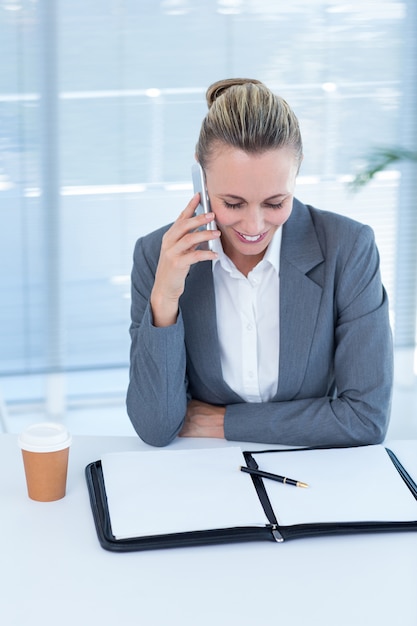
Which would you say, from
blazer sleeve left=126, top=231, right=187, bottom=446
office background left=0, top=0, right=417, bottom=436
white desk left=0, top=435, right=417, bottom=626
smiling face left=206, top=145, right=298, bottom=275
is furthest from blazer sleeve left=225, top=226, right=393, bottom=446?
Answer: office background left=0, top=0, right=417, bottom=436

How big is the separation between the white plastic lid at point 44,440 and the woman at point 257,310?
29 centimetres

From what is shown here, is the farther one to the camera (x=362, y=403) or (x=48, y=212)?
(x=48, y=212)

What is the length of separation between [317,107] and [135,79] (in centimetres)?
72

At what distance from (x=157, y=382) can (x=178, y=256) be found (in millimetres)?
254

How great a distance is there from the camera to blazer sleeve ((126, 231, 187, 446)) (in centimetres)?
166

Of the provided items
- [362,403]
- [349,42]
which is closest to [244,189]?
[362,403]

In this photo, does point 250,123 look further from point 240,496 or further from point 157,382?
point 240,496

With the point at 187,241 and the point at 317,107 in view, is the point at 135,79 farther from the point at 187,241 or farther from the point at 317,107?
the point at 187,241

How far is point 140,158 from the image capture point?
334 centimetres

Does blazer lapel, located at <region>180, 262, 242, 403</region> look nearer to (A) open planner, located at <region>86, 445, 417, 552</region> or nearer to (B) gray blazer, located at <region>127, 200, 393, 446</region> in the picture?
(B) gray blazer, located at <region>127, 200, 393, 446</region>

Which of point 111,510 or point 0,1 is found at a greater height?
point 0,1

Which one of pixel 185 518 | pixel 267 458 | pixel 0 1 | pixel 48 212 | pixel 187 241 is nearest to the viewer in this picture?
pixel 185 518

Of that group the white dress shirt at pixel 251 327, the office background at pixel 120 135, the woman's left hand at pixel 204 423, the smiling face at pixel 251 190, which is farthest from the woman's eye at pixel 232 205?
the office background at pixel 120 135

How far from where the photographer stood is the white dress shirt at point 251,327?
1822mm
